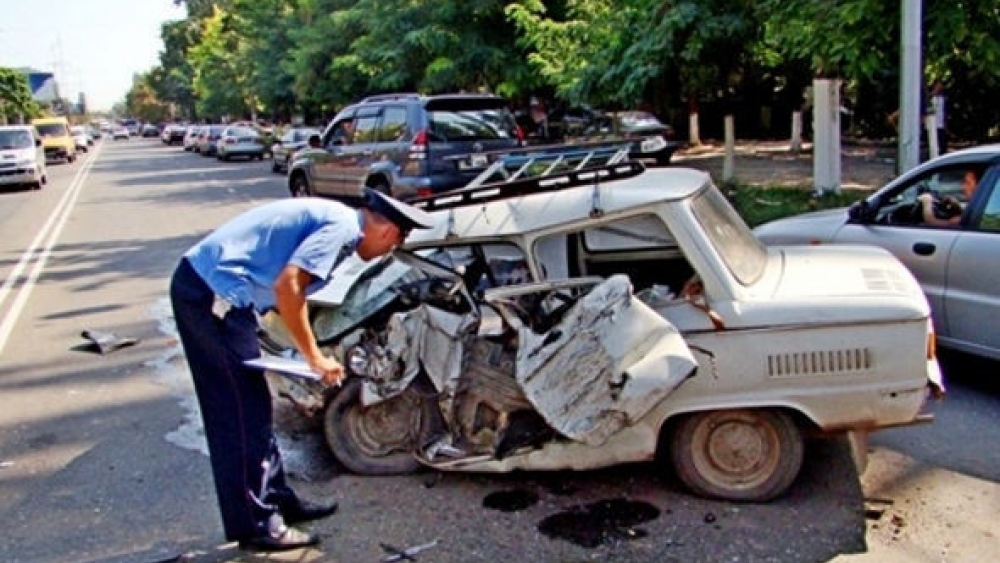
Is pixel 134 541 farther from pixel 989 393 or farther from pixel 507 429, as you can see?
pixel 989 393

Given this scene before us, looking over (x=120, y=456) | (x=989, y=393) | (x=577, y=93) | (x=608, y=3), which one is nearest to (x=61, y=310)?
(x=120, y=456)

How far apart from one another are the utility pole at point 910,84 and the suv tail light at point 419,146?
6.13 metres

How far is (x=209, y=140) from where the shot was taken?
43.1 metres

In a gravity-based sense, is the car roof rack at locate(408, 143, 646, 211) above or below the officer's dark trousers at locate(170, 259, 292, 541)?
above

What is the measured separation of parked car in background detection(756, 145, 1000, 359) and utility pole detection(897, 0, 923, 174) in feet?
12.2

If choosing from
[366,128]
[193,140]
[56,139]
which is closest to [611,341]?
[366,128]

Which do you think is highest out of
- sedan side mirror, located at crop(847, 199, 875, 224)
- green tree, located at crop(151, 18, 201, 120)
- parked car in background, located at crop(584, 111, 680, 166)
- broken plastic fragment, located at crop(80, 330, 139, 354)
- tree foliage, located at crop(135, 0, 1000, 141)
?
green tree, located at crop(151, 18, 201, 120)

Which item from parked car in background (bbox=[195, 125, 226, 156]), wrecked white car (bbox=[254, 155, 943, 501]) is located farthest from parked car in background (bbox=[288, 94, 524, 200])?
parked car in background (bbox=[195, 125, 226, 156])

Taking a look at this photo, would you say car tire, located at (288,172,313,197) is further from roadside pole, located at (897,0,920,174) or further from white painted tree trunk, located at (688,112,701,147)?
white painted tree trunk, located at (688,112,701,147)

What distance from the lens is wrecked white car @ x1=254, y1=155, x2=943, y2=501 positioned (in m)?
4.10

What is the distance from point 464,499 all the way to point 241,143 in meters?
34.2

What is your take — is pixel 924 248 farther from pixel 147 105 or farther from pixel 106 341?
pixel 147 105

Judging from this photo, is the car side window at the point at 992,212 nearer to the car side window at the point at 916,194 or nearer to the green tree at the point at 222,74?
the car side window at the point at 916,194

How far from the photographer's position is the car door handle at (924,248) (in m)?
5.88
